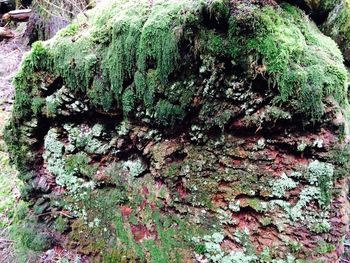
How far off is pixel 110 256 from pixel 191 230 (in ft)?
3.70

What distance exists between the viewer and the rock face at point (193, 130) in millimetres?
2637

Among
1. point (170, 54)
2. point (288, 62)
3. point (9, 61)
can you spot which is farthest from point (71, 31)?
point (9, 61)

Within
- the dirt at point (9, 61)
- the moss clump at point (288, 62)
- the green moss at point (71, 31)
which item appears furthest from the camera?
the dirt at point (9, 61)

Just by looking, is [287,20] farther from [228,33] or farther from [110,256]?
[110,256]

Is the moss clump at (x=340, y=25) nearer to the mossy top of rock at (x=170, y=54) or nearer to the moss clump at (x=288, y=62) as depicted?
the mossy top of rock at (x=170, y=54)

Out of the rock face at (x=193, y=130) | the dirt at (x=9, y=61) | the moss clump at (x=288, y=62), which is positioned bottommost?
the dirt at (x=9, y=61)

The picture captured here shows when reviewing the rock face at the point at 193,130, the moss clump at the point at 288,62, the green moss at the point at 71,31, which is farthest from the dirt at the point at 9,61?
the moss clump at the point at 288,62

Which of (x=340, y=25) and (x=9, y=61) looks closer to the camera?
(x=340, y=25)

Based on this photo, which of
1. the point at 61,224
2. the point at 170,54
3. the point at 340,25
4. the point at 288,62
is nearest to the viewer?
the point at 288,62

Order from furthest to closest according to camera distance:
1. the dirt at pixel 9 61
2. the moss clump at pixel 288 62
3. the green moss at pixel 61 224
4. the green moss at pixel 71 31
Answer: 1. the dirt at pixel 9 61
2. the green moss at pixel 61 224
3. the green moss at pixel 71 31
4. the moss clump at pixel 288 62

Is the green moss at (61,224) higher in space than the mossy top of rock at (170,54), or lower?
lower

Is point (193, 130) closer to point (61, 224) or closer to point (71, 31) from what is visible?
point (71, 31)

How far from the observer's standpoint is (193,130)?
3070mm

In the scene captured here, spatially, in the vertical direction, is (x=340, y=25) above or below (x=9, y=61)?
above
